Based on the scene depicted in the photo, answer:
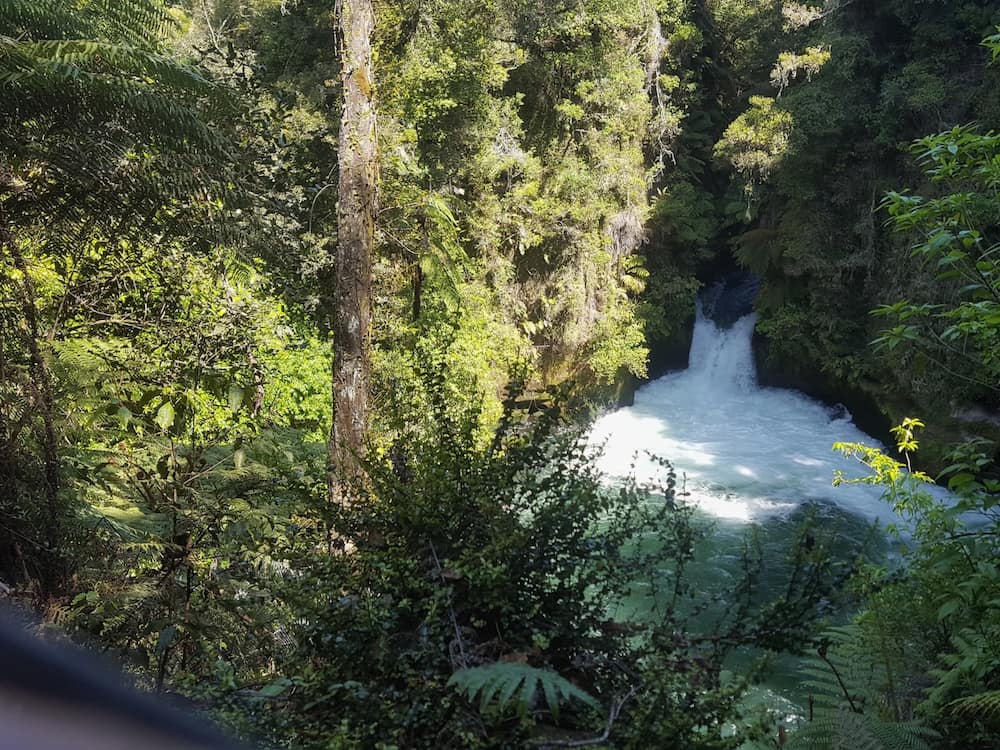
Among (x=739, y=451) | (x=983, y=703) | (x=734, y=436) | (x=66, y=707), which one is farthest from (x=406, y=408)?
(x=734, y=436)

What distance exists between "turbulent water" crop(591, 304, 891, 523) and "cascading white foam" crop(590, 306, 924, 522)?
0.02 m

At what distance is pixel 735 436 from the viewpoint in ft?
46.1

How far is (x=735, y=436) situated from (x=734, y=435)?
0.24 feet

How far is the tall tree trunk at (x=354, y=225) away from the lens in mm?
4762

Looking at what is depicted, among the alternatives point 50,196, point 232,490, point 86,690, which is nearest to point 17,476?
point 232,490

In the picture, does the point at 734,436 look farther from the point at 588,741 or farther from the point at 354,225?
the point at 588,741

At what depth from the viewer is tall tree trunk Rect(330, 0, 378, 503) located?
476 cm

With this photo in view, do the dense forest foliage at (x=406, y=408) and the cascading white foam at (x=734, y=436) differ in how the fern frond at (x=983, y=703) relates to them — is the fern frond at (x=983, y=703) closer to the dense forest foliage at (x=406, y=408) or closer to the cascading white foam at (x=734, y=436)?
the dense forest foliage at (x=406, y=408)

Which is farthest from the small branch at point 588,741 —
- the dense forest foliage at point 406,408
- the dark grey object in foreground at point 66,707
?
the dark grey object in foreground at point 66,707

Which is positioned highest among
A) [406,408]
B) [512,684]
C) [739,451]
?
[406,408]

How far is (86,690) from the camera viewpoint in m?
0.46

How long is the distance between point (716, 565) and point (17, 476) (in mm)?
7478

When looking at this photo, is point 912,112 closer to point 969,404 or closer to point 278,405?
point 969,404

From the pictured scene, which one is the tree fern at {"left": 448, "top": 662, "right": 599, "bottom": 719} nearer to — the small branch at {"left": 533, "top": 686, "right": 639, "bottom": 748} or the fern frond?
the small branch at {"left": 533, "top": 686, "right": 639, "bottom": 748}
